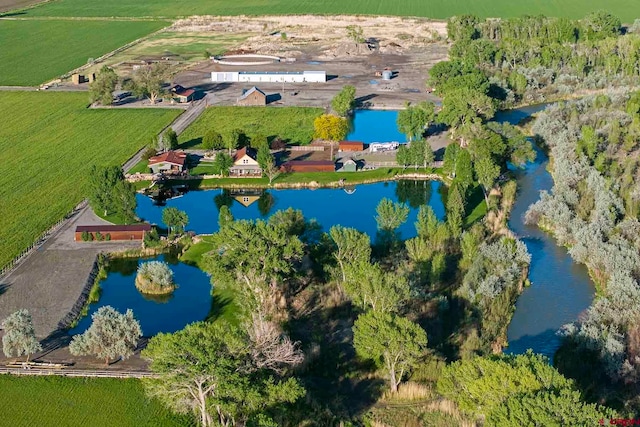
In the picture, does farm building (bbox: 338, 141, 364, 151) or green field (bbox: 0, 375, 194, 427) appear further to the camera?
farm building (bbox: 338, 141, 364, 151)

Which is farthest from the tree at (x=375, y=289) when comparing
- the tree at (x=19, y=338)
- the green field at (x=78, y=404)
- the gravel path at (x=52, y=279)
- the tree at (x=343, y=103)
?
the tree at (x=343, y=103)

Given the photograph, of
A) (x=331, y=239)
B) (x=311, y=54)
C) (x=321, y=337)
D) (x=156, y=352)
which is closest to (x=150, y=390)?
(x=156, y=352)

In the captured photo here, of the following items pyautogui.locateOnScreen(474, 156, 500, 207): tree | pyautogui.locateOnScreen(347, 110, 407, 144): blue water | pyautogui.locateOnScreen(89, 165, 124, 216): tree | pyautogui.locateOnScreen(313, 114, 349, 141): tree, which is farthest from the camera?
pyautogui.locateOnScreen(347, 110, 407, 144): blue water

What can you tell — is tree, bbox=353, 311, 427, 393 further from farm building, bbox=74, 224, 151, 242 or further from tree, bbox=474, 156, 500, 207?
tree, bbox=474, 156, 500, 207

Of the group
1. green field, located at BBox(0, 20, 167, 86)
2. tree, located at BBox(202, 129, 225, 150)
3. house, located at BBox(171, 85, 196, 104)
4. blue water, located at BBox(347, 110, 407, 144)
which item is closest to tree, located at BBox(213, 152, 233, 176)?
tree, located at BBox(202, 129, 225, 150)

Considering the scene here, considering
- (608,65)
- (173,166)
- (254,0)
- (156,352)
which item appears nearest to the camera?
(156,352)

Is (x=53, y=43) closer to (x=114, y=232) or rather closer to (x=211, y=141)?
(x=211, y=141)

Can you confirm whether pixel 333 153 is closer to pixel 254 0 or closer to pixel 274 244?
pixel 274 244
